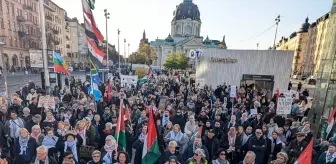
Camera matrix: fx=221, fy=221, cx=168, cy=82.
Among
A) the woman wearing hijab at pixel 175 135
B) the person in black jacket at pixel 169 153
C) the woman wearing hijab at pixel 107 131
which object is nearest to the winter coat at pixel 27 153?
the woman wearing hijab at pixel 107 131

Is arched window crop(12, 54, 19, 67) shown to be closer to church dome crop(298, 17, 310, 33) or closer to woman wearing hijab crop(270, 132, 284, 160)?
woman wearing hijab crop(270, 132, 284, 160)

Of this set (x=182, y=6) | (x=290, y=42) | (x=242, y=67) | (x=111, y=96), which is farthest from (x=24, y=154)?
(x=182, y=6)

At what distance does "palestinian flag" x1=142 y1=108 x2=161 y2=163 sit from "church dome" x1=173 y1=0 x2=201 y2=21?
10136 centimetres

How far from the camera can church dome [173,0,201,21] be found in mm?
101250

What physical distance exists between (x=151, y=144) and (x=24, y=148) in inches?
104

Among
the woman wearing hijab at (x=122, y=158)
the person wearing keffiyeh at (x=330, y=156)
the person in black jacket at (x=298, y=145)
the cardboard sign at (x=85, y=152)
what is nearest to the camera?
the woman wearing hijab at (x=122, y=158)

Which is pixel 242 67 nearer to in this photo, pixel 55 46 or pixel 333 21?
pixel 333 21

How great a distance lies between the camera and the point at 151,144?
487cm

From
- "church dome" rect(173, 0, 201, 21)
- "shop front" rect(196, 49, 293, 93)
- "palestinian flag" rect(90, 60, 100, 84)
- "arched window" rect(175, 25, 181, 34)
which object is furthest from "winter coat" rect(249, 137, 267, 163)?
"arched window" rect(175, 25, 181, 34)

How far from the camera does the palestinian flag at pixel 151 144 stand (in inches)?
191

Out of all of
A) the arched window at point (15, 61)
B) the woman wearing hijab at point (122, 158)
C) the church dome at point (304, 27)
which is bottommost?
the woman wearing hijab at point (122, 158)

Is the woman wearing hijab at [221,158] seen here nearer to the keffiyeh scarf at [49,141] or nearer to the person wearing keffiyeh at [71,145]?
the person wearing keffiyeh at [71,145]

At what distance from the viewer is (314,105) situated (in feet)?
32.4

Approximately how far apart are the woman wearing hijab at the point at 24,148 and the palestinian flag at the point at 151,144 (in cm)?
233
